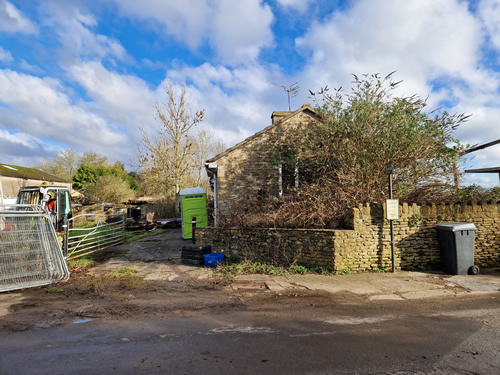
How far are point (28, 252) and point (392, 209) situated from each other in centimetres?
925

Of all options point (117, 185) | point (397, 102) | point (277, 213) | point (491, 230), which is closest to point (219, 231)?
point (277, 213)

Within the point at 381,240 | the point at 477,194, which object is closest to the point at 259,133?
the point at 381,240

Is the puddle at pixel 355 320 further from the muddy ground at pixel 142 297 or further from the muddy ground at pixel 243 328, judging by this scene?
the muddy ground at pixel 142 297

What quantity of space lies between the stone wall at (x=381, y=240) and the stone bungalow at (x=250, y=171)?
3814mm

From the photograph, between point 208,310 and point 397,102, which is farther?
point 397,102

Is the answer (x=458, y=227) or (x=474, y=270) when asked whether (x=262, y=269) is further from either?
(x=474, y=270)

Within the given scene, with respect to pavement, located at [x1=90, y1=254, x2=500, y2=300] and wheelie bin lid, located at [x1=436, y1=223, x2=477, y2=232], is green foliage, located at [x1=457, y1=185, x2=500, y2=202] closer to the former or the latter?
wheelie bin lid, located at [x1=436, y1=223, x2=477, y2=232]

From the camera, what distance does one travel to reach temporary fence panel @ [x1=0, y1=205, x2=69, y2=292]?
255 inches

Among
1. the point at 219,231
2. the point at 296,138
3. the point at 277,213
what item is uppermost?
the point at 296,138

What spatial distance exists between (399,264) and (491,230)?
295 centimetres

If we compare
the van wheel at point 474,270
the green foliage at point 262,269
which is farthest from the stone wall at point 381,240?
the van wheel at point 474,270

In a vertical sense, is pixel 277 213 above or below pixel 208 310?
above

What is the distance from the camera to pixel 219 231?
31.7ft

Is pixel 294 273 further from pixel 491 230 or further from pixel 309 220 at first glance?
pixel 491 230
